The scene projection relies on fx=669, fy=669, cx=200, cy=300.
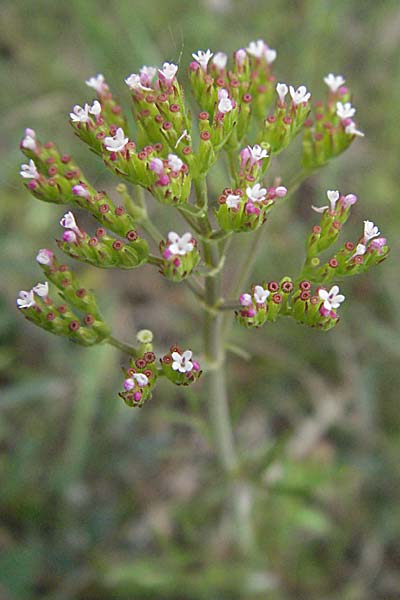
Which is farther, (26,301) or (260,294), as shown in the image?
(26,301)

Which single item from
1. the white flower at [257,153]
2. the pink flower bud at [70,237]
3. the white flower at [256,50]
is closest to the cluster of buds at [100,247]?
the pink flower bud at [70,237]

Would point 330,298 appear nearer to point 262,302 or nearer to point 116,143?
point 262,302

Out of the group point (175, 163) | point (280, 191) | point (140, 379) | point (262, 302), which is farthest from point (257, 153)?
point (140, 379)

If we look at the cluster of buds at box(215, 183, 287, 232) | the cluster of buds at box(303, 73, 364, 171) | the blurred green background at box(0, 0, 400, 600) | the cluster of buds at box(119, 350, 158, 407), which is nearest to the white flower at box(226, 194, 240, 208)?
the cluster of buds at box(215, 183, 287, 232)

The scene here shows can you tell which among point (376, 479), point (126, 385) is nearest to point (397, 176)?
point (376, 479)

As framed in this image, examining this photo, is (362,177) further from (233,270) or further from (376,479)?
(376,479)

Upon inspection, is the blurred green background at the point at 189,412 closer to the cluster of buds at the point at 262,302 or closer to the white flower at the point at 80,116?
the cluster of buds at the point at 262,302

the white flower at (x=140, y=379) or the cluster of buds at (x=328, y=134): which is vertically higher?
the cluster of buds at (x=328, y=134)
